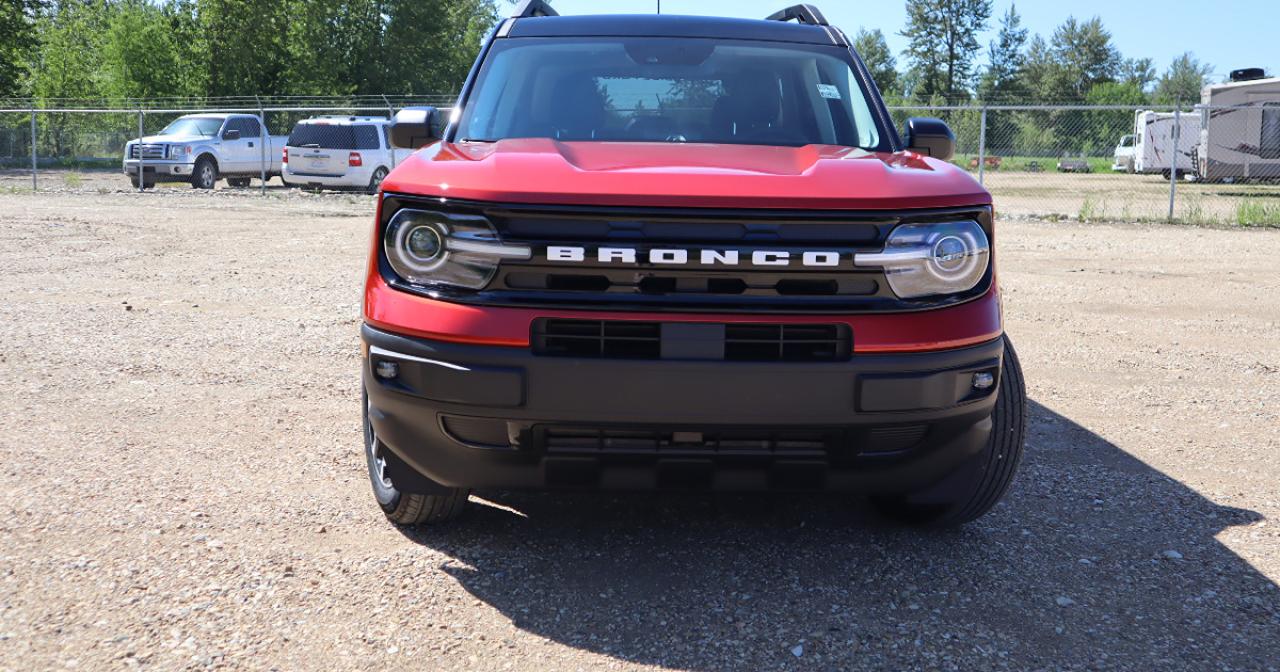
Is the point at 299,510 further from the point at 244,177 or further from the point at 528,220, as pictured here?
the point at 244,177

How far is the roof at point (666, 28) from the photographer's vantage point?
444 cm

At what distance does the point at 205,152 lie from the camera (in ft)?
80.7

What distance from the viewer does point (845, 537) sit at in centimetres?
373

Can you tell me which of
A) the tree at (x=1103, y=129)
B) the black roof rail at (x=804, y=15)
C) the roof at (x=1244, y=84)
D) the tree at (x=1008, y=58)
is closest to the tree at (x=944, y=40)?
the tree at (x=1008, y=58)

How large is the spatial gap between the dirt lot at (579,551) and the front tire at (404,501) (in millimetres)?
82

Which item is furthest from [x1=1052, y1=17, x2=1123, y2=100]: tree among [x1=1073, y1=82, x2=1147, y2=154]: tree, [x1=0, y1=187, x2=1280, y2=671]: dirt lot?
[x1=0, y1=187, x2=1280, y2=671]: dirt lot

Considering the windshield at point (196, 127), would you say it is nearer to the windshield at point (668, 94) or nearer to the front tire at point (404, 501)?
the windshield at point (668, 94)

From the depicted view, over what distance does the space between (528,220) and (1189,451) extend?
3.37 m

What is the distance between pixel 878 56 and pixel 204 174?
79526 mm

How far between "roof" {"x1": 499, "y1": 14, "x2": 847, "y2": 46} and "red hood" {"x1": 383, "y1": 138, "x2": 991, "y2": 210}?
118cm

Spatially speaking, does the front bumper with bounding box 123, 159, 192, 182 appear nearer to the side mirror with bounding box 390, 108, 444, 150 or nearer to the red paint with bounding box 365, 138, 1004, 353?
the side mirror with bounding box 390, 108, 444, 150

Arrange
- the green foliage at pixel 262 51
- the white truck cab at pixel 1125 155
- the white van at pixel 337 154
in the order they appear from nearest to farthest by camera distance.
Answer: the white van at pixel 337 154
the white truck cab at pixel 1125 155
the green foliage at pixel 262 51

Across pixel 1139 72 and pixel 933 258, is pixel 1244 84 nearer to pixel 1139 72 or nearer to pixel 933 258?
pixel 933 258

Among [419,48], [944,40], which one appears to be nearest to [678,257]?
[419,48]
